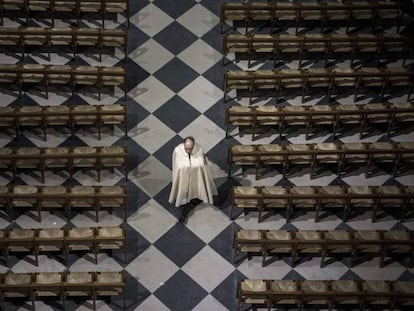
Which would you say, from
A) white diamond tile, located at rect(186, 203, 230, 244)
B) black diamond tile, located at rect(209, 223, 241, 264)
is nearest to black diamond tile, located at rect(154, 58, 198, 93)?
white diamond tile, located at rect(186, 203, 230, 244)

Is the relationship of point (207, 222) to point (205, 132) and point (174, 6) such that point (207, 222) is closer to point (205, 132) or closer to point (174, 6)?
point (205, 132)

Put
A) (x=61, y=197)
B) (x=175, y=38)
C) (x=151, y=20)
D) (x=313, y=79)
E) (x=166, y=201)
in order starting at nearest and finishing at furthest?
(x=61, y=197) < (x=166, y=201) < (x=313, y=79) < (x=175, y=38) < (x=151, y=20)

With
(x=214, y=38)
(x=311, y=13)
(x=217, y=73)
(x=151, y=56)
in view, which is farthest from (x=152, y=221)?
(x=311, y=13)

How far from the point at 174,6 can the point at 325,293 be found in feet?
14.3

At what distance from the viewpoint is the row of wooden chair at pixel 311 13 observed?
10523 mm

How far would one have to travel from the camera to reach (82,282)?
8.41 metres

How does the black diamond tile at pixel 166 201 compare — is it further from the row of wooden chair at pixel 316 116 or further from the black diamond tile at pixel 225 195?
the row of wooden chair at pixel 316 116

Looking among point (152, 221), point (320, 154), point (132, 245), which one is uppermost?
point (320, 154)

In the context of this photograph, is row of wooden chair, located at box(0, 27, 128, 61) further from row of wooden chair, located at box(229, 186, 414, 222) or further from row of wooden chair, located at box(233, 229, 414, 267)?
row of wooden chair, located at box(233, 229, 414, 267)

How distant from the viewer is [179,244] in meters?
9.18

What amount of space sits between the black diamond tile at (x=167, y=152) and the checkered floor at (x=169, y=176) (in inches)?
0.5

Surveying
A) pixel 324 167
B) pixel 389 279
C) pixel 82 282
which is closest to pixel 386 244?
pixel 389 279

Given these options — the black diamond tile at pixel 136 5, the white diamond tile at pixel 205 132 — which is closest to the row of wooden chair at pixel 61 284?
the white diamond tile at pixel 205 132

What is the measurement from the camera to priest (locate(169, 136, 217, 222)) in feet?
29.4
